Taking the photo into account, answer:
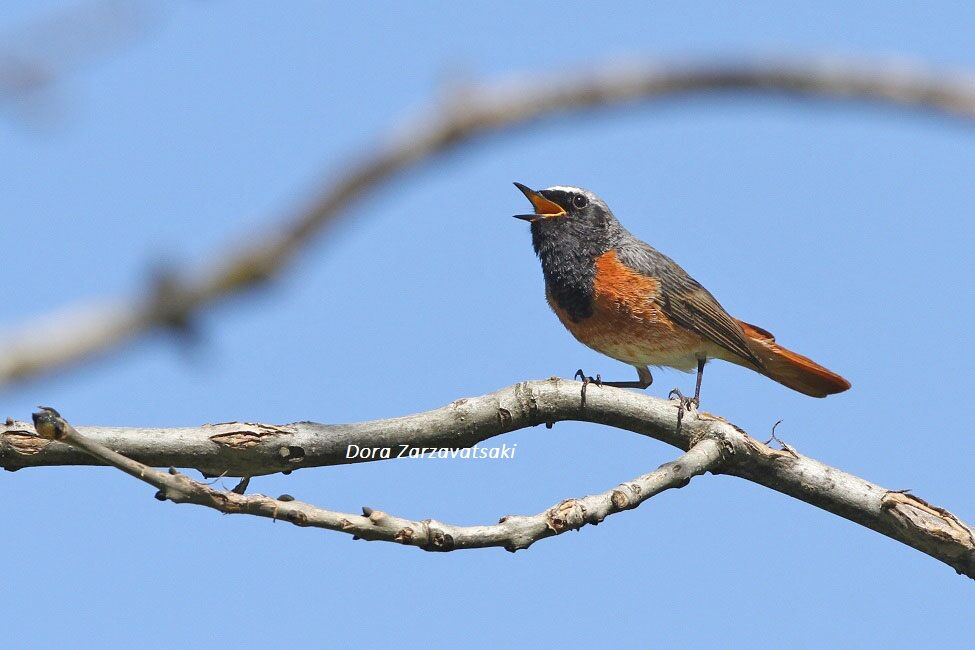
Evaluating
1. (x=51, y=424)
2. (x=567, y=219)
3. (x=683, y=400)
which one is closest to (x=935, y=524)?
(x=683, y=400)

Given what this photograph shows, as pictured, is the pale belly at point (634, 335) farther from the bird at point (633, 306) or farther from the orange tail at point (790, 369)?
the orange tail at point (790, 369)

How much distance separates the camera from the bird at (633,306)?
847 cm

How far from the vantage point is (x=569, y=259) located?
877cm

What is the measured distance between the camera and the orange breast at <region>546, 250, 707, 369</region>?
27.7ft

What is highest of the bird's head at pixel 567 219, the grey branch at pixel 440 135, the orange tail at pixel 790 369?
the bird's head at pixel 567 219

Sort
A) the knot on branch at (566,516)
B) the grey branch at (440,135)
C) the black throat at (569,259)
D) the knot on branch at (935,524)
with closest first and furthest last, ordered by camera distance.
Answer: the grey branch at (440,135) < the knot on branch at (566,516) < the knot on branch at (935,524) < the black throat at (569,259)

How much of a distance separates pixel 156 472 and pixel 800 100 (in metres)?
3.05

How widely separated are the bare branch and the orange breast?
334 centimetres

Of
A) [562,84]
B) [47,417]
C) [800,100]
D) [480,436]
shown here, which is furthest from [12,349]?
[480,436]

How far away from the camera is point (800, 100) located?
1711 mm

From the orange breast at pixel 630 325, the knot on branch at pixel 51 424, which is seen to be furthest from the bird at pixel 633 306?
the knot on branch at pixel 51 424

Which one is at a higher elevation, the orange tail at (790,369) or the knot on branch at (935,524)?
the orange tail at (790,369)

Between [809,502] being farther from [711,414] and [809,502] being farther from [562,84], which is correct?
[562,84]

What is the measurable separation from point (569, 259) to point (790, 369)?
206 centimetres
